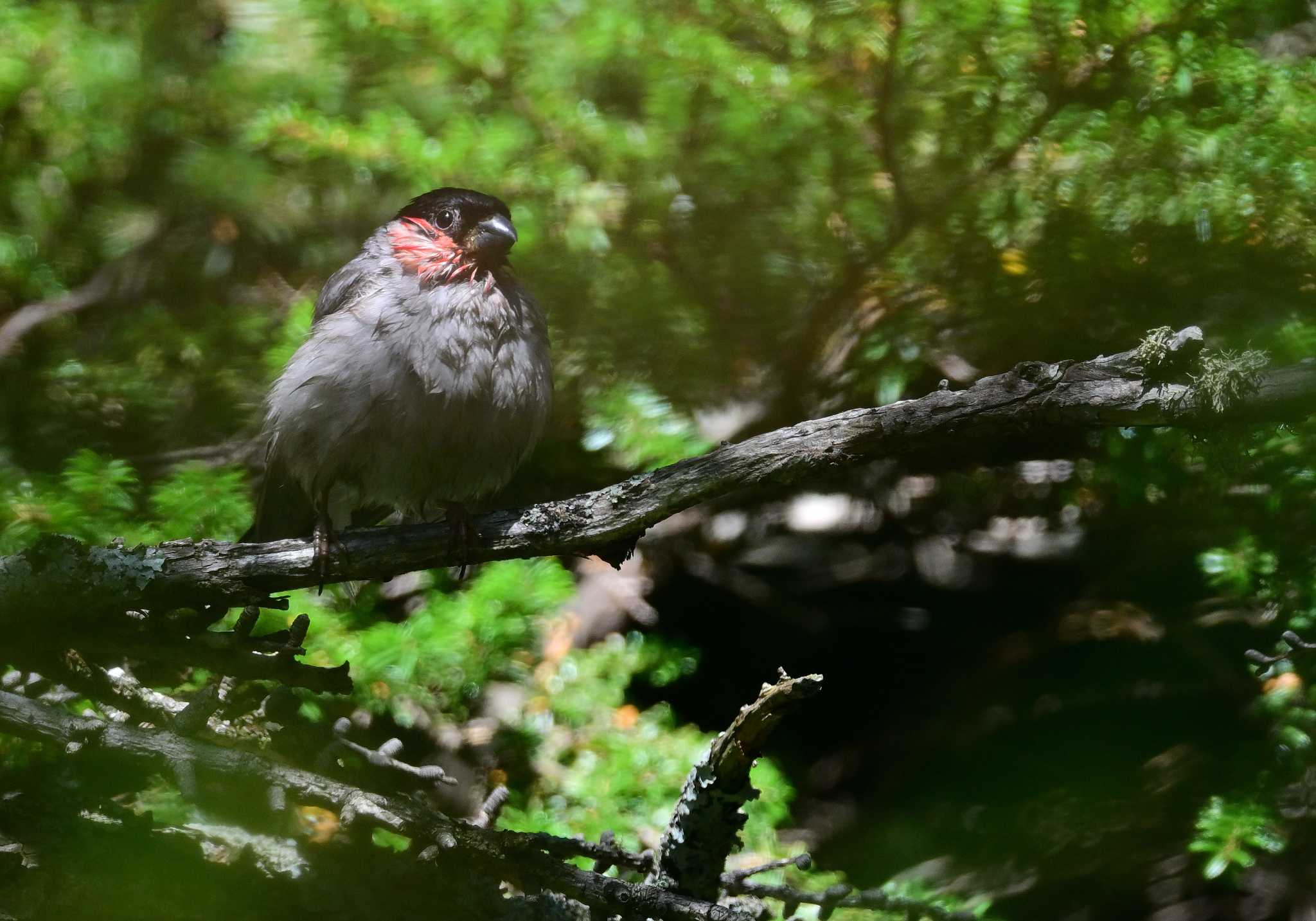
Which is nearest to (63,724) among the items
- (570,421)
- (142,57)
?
(570,421)

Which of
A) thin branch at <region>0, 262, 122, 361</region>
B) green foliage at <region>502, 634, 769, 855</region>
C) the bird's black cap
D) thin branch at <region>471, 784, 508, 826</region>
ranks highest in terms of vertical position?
the bird's black cap

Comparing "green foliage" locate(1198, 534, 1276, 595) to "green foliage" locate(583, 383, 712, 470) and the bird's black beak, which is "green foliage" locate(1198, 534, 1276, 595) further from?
the bird's black beak

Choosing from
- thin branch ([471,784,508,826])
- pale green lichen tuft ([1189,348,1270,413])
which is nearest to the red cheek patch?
thin branch ([471,784,508,826])

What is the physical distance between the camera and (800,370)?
343cm

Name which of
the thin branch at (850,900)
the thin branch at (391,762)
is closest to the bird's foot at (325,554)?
the thin branch at (391,762)

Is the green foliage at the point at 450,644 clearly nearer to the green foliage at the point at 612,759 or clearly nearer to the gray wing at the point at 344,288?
the green foliage at the point at 612,759

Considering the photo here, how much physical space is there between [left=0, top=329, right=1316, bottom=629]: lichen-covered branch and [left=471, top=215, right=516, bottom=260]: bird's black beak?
3.05 ft

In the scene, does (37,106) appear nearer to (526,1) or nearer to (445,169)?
(445,169)

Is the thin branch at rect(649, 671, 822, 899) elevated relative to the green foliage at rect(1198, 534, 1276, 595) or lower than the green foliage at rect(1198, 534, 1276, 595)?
lower

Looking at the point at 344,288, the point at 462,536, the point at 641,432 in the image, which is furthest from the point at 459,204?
the point at 462,536

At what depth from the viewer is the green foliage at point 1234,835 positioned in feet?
6.94

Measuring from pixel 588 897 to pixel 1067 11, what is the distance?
238cm

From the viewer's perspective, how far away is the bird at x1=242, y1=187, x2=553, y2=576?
2.87m

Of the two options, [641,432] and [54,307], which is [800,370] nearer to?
[641,432]
